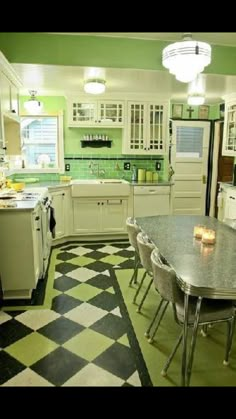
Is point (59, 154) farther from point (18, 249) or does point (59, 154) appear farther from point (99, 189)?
point (18, 249)

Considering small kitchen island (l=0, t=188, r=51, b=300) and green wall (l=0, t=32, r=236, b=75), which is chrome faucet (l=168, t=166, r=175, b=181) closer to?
green wall (l=0, t=32, r=236, b=75)

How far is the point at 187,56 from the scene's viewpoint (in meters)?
2.22

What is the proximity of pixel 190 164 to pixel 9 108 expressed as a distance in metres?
3.73

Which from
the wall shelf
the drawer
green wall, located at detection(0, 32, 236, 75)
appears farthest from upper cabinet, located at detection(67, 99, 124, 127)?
green wall, located at detection(0, 32, 236, 75)

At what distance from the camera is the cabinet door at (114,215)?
495cm

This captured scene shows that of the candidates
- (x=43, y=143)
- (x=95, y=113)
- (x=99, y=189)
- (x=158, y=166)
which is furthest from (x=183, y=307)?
(x=43, y=143)

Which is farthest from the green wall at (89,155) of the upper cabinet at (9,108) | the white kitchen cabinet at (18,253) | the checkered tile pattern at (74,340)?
the white kitchen cabinet at (18,253)

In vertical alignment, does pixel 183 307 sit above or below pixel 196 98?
below

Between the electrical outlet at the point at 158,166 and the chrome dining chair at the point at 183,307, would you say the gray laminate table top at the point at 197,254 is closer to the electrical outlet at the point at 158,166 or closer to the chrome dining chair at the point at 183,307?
the chrome dining chair at the point at 183,307

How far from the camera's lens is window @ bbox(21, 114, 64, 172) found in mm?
5242

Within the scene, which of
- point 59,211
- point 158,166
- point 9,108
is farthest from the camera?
point 158,166

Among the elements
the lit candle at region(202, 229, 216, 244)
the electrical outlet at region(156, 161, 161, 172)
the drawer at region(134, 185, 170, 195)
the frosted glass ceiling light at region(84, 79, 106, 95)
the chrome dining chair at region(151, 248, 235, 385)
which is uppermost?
the frosted glass ceiling light at region(84, 79, 106, 95)

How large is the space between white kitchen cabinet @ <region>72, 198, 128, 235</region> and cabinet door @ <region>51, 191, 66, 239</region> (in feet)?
0.60
